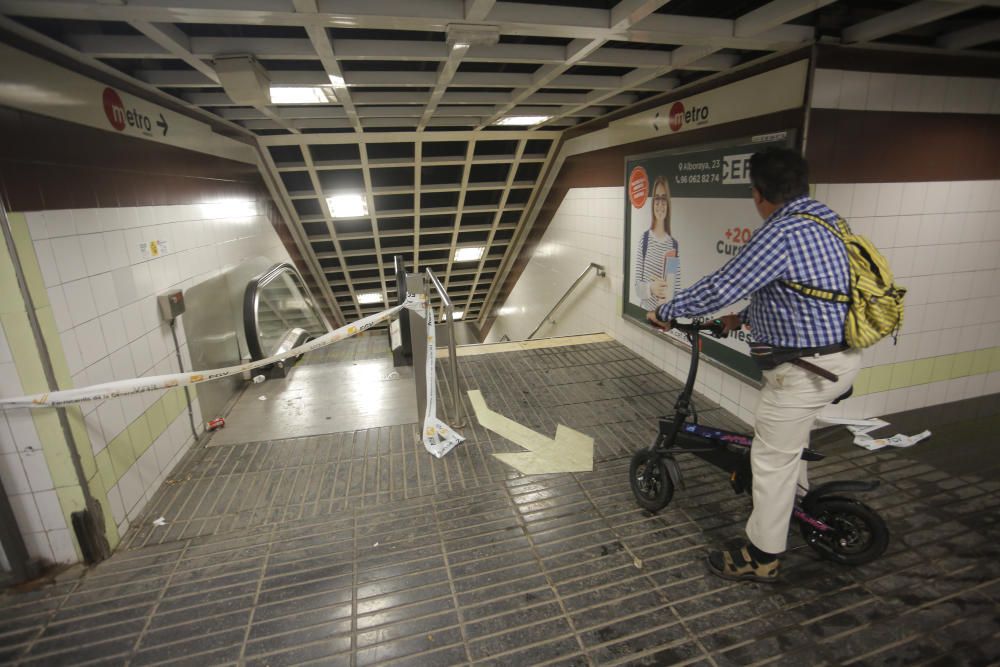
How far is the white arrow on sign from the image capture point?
10.5ft

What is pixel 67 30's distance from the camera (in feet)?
8.20

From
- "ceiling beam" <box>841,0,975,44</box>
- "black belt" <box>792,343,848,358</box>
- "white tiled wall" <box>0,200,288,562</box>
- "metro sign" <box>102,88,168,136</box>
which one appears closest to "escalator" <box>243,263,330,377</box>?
"white tiled wall" <box>0,200,288,562</box>

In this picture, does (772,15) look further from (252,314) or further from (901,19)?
(252,314)

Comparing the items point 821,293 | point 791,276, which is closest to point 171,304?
point 791,276

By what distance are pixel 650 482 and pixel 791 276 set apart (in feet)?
4.59

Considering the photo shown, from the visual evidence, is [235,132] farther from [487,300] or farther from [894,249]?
[487,300]

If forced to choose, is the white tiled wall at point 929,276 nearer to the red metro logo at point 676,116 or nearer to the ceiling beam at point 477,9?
the red metro logo at point 676,116

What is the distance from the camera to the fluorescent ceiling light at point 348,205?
6724mm

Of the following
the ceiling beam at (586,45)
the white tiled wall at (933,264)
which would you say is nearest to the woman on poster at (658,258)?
the ceiling beam at (586,45)

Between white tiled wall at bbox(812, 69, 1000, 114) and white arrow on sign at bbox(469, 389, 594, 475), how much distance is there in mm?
2606

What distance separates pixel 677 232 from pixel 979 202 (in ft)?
6.61

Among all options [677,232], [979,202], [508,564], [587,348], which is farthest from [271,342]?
[979,202]

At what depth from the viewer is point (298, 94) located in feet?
12.5

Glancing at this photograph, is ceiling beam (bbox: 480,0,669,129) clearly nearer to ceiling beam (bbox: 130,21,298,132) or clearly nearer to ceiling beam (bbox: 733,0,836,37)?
ceiling beam (bbox: 733,0,836,37)
